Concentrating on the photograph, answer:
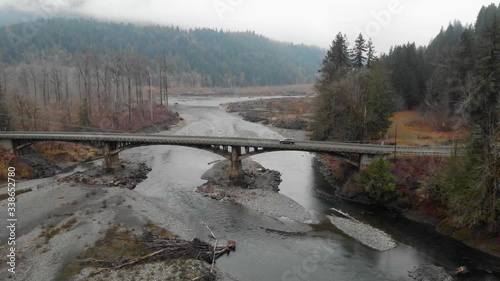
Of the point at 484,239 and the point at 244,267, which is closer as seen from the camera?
the point at 244,267

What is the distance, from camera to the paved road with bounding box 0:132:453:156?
4976cm

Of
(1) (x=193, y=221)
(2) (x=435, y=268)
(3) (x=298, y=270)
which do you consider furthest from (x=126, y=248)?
(2) (x=435, y=268)

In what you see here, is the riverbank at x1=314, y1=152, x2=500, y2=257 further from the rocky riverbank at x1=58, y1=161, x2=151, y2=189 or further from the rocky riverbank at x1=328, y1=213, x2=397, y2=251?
the rocky riverbank at x1=58, y1=161, x2=151, y2=189

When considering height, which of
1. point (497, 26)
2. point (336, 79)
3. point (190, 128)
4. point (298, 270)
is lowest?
point (298, 270)

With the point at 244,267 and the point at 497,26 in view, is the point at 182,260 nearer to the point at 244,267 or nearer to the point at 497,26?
the point at 244,267

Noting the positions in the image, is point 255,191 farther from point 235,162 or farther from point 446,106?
point 446,106

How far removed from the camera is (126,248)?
33.7 m

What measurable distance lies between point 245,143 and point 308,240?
69.5 ft

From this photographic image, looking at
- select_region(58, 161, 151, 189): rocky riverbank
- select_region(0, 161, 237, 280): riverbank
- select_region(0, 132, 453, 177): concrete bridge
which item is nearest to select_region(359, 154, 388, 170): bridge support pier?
select_region(0, 132, 453, 177): concrete bridge

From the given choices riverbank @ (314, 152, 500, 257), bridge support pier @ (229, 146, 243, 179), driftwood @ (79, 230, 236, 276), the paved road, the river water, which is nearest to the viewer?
driftwood @ (79, 230, 236, 276)

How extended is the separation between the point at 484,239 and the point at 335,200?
18.2 meters

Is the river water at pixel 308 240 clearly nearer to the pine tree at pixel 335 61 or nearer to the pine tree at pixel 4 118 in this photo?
the pine tree at pixel 335 61

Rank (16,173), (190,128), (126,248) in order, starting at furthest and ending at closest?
1. (190,128)
2. (16,173)
3. (126,248)

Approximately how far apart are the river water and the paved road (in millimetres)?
6214
